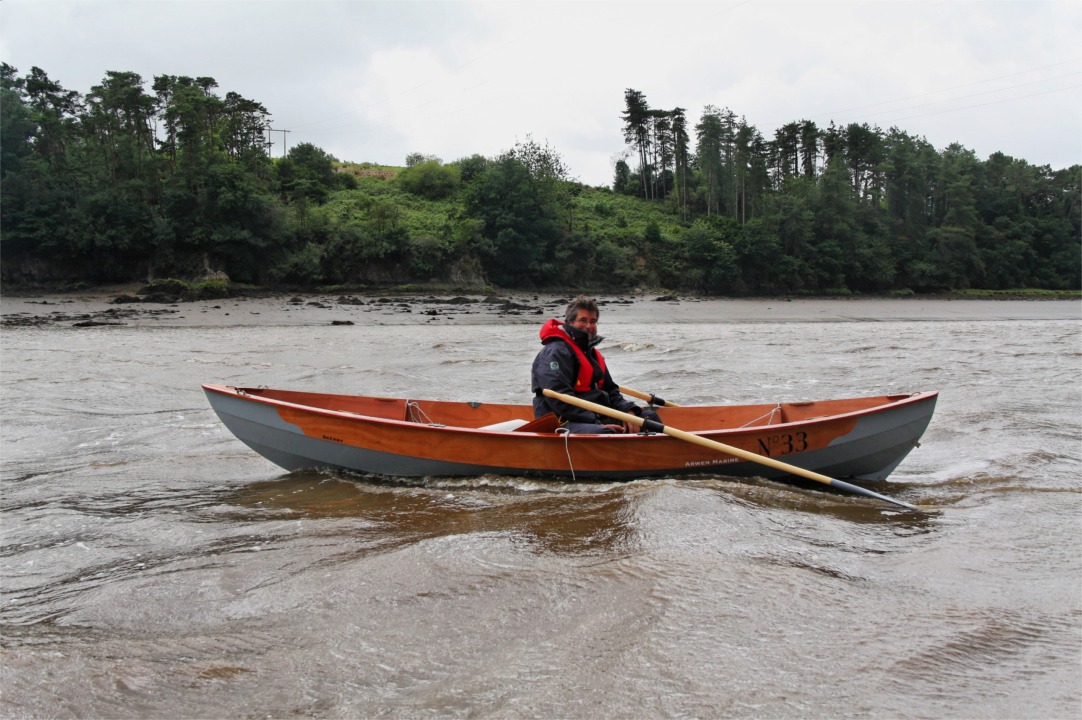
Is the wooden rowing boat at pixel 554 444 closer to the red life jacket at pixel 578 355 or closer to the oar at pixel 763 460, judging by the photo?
the oar at pixel 763 460

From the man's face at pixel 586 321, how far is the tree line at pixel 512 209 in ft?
117

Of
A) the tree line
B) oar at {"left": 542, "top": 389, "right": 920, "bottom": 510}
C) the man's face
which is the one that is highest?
the tree line

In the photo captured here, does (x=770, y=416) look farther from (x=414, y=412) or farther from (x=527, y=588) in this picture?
(x=527, y=588)

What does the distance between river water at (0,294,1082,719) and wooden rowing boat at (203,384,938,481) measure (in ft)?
0.60

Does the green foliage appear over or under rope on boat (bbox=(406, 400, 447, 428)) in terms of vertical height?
over

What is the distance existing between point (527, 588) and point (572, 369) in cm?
281

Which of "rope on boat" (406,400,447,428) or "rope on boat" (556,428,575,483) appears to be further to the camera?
"rope on boat" (406,400,447,428)

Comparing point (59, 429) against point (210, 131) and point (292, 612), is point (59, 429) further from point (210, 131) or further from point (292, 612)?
point (210, 131)

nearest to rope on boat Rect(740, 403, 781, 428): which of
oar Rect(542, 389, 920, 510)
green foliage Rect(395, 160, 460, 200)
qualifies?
oar Rect(542, 389, 920, 510)

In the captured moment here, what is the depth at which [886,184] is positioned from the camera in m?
65.8

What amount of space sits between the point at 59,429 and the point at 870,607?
9267 mm

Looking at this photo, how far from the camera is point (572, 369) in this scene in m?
6.46

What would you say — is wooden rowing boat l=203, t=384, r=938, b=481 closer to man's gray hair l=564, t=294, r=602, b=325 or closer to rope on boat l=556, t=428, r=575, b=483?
rope on boat l=556, t=428, r=575, b=483

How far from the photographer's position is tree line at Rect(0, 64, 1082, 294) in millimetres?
38156
